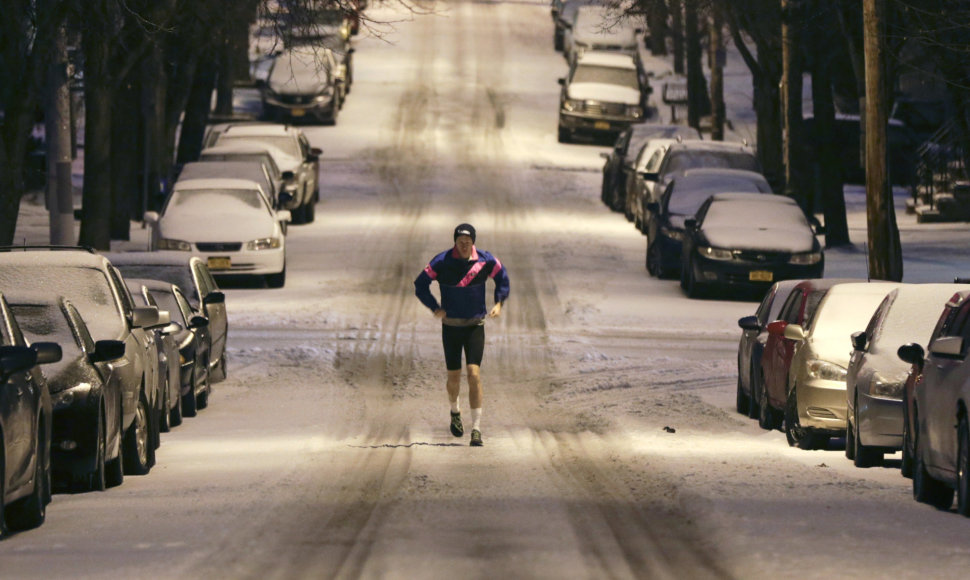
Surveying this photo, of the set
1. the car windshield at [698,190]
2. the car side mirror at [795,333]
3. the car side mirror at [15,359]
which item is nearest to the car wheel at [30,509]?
the car side mirror at [15,359]

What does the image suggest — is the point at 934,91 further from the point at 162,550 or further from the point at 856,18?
the point at 162,550

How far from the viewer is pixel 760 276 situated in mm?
28797

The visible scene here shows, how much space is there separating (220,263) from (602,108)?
2460cm

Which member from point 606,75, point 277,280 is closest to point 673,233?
point 277,280

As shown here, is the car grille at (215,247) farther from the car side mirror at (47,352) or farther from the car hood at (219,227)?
the car side mirror at (47,352)

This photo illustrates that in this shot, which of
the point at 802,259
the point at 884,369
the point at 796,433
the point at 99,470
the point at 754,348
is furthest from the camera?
the point at 802,259

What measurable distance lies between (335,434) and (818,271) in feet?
46.7

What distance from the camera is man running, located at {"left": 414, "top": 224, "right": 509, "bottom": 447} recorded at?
51.6 feet

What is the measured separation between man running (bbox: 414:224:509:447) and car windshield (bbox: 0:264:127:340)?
105 inches

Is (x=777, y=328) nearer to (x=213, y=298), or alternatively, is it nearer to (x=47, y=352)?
(x=213, y=298)

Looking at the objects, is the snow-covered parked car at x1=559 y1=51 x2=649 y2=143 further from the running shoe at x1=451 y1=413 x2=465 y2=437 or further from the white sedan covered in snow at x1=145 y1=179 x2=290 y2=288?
the running shoe at x1=451 y1=413 x2=465 y2=437

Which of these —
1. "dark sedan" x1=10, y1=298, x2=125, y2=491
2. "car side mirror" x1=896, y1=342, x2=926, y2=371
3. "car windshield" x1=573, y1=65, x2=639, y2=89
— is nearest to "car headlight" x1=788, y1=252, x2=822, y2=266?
"car side mirror" x1=896, y1=342, x2=926, y2=371

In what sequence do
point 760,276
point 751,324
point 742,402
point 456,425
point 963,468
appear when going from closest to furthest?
1. point 963,468
2. point 456,425
3. point 751,324
4. point 742,402
5. point 760,276

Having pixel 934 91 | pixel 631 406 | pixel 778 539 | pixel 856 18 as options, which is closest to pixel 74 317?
pixel 778 539
